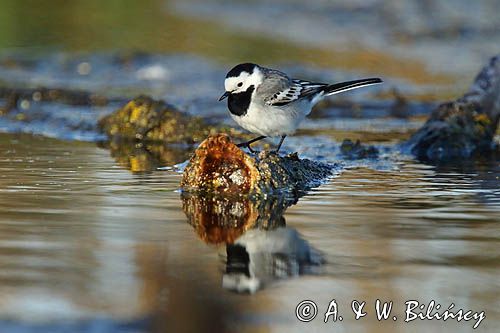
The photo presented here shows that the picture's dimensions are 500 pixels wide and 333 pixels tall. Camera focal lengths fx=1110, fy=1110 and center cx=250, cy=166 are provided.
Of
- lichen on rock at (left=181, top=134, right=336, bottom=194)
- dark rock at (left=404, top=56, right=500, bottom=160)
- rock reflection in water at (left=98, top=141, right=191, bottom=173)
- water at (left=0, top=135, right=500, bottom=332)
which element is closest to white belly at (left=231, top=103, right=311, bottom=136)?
lichen on rock at (left=181, top=134, right=336, bottom=194)

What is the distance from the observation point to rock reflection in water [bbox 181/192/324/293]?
18.3 feet

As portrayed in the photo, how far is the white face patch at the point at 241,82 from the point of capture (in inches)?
344

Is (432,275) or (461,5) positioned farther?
(461,5)

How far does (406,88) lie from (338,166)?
7.28 metres

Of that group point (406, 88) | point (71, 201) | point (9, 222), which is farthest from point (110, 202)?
point (406, 88)

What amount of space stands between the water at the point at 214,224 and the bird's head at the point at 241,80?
0.88 meters

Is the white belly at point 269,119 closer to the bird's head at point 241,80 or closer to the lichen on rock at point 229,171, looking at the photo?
the bird's head at point 241,80

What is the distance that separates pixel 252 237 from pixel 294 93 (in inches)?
108

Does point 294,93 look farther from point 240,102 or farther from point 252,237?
point 252,237

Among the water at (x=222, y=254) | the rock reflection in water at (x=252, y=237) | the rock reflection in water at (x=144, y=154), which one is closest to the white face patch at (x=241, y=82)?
the water at (x=222, y=254)

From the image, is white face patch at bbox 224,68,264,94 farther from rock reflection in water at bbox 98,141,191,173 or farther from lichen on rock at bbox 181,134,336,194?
rock reflection in water at bbox 98,141,191,173

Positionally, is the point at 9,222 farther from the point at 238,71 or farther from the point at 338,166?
the point at 338,166

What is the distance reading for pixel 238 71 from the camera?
8781 mm

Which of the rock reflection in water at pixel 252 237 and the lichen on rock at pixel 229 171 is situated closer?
the rock reflection in water at pixel 252 237
